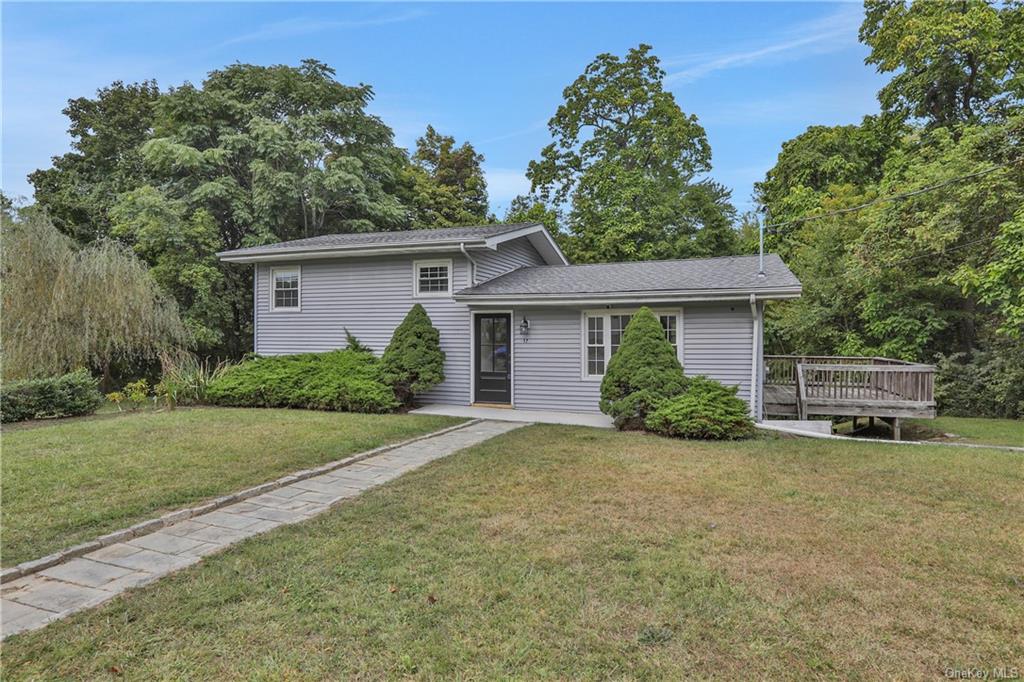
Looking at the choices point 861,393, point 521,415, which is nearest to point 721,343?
point 861,393

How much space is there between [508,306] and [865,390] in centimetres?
686

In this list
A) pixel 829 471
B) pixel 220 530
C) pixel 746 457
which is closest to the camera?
pixel 220 530

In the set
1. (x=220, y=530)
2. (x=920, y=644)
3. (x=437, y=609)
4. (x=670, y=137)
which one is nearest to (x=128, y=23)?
(x=220, y=530)

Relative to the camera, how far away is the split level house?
983 cm

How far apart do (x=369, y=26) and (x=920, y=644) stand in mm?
13763

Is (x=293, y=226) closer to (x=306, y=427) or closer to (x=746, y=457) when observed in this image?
(x=306, y=427)

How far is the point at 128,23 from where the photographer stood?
8.56m

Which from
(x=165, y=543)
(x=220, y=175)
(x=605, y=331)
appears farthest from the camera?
(x=220, y=175)

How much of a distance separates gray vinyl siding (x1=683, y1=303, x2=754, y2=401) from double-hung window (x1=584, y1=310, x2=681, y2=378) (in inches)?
48.5

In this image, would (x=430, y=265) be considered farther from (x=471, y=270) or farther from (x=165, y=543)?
(x=165, y=543)

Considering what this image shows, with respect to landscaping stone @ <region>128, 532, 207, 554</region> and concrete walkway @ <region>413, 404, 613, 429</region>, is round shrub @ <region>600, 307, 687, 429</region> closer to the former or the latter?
concrete walkway @ <region>413, 404, 613, 429</region>

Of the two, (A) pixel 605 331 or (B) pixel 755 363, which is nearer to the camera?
(B) pixel 755 363

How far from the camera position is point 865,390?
9.66 metres

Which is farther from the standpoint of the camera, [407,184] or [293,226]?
[407,184]
